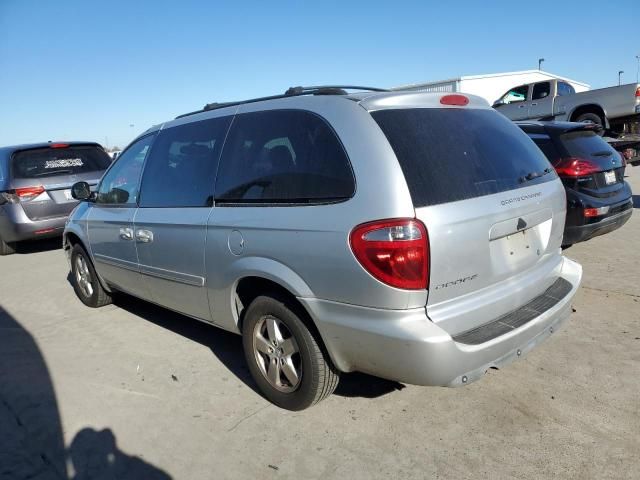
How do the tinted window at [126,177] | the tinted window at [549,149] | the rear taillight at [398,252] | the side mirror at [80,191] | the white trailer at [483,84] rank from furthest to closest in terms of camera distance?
the white trailer at [483,84] → the tinted window at [549,149] → the side mirror at [80,191] → the tinted window at [126,177] → the rear taillight at [398,252]

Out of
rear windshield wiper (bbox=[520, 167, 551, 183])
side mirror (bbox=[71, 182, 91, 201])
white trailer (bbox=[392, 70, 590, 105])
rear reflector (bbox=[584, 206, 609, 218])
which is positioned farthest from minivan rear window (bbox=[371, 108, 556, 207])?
white trailer (bbox=[392, 70, 590, 105])

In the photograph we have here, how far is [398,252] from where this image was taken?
90.0 inches

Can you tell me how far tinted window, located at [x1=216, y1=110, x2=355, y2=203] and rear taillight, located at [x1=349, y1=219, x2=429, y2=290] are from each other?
0.28 m

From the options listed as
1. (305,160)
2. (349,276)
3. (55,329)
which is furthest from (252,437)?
(55,329)

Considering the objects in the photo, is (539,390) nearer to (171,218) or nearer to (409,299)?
(409,299)

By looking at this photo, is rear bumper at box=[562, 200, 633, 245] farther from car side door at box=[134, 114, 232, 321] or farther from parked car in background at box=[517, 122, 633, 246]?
car side door at box=[134, 114, 232, 321]

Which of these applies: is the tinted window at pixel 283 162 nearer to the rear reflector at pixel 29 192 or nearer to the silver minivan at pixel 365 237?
the silver minivan at pixel 365 237

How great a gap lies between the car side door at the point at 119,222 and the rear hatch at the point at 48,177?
3.62 m

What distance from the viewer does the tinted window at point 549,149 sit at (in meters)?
5.13

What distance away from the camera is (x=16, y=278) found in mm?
6824

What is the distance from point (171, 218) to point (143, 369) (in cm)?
120

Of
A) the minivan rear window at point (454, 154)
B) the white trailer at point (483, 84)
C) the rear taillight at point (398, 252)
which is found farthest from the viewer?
the white trailer at point (483, 84)

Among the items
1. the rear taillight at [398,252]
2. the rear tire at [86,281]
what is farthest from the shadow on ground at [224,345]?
the rear taillight at [398,252]

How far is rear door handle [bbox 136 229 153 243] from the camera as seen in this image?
374 cm
